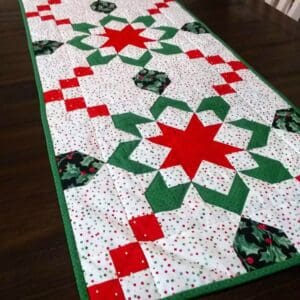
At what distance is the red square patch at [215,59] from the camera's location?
1152 millimetres

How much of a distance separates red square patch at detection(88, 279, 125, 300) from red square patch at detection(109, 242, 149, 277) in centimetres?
2

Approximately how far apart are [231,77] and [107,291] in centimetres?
76

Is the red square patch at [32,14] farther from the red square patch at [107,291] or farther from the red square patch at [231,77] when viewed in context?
the red square patch at [107,291]

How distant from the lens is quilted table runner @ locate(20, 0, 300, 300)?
610mm

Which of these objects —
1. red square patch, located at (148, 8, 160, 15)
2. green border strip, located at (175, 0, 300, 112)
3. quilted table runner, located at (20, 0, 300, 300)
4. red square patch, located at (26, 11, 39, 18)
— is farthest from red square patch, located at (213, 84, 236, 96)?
red square patch, located at (26, 11, 39, 18)

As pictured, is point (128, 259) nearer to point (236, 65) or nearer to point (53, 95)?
point (53, 95)

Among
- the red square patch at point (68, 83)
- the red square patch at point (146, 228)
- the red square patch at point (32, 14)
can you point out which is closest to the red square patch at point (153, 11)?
the red square patch at point (32, 14)

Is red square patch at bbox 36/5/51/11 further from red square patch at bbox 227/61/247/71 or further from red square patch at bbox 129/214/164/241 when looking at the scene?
red square patch at bbox 129/214/164/241

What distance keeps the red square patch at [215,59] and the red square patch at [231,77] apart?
0.07 metres

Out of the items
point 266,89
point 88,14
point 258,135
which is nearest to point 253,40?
point 266,89

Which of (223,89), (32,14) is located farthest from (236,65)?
(32,14)

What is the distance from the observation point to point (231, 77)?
3.56ft

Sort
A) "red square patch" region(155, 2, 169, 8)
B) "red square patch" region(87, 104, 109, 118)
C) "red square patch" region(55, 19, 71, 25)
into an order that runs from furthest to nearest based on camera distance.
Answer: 1. "red square patch" region(155, 2, 169, 8)
2. "red square patch" region(55, 19, 71, 25)
3. "red square patch" region(87, 104, 109, 118)

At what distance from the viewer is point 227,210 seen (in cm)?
70
